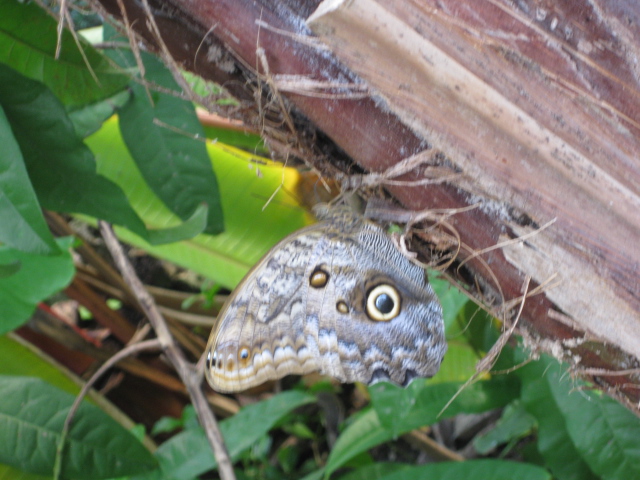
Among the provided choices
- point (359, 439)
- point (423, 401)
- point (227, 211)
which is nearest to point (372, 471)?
point (359, 439)

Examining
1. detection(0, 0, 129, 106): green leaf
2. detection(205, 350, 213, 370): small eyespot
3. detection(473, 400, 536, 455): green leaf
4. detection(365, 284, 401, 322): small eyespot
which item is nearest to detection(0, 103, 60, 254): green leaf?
detection(0, 0, 129, 106): green leaf

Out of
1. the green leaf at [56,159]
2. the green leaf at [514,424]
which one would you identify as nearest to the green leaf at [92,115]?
the green leaf at [56,159]

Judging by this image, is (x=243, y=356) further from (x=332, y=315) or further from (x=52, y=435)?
(x=52, y=435)

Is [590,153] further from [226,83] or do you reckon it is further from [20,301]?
[20,301]

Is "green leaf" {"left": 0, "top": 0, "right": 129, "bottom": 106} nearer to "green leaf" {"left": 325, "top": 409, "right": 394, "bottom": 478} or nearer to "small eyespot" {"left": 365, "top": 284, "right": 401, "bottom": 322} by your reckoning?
"small eyespot" {"left": 365, "top": 284, "right": 401, "bottom": 322}

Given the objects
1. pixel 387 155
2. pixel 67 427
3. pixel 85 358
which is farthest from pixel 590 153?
pixel 85 358
